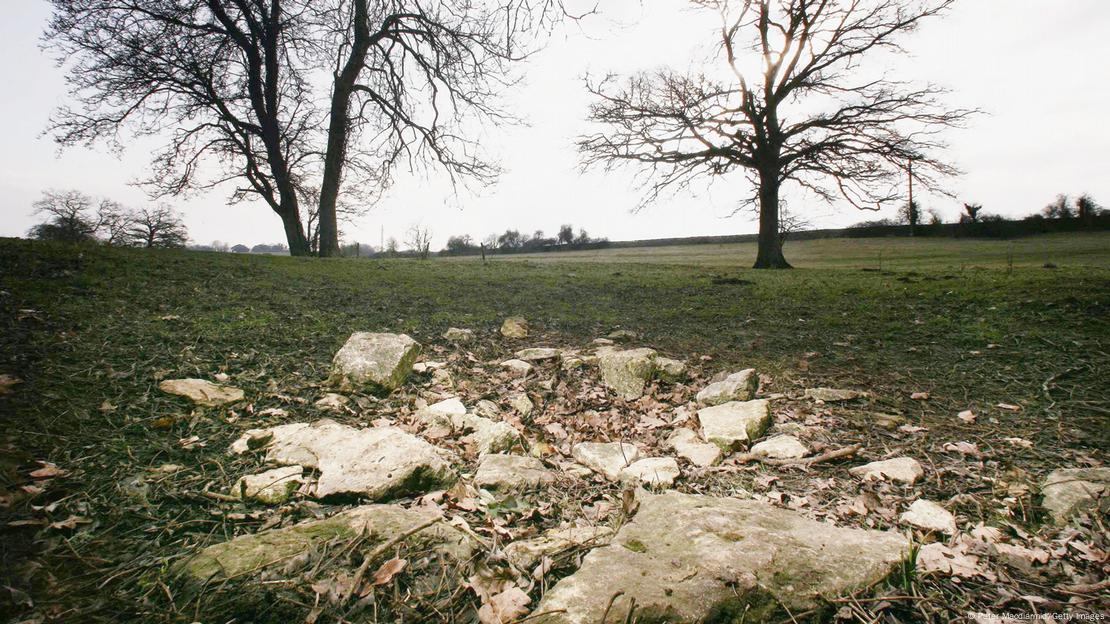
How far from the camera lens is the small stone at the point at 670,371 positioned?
12.0 ft

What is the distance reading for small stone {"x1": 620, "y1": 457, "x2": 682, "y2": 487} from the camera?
232 cm

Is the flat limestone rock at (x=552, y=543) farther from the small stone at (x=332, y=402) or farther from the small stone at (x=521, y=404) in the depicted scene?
the small stone at (x=332, y=402)

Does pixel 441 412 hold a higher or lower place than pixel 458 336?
lower

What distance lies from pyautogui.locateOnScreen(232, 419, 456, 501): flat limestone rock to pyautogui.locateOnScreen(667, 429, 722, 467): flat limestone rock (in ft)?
4.37

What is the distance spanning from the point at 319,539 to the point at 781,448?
92.4 inches

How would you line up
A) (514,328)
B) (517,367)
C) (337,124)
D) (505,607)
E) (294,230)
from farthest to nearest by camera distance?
(294,230) < (337,124) < (514,328) < (517,367) < (505,607)

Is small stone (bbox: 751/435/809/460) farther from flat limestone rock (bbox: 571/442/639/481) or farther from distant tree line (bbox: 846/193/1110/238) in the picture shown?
distant tree line (bbox: 846/193/1110/238)

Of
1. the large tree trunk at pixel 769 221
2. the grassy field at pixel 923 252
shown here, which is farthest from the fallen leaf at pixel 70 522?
the grassy field at pixel 923 252

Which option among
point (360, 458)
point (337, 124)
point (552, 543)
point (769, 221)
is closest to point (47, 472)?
point (360, 458)

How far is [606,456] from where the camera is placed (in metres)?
2.57

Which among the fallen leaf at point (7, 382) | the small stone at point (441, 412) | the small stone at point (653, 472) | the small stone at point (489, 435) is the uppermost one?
the fallen leaf at point (7, 382)

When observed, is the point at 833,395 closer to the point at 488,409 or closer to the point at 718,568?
the point at 718,568

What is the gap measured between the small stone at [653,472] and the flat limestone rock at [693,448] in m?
0.15

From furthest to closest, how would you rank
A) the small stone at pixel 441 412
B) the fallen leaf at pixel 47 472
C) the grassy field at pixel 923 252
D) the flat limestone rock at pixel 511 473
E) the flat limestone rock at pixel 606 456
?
1. the grassy field at pixel 923 252
2. the small stone at pixel 441 412
3. the flat limestone rock at pixel 606 456
4. the flat limestone rock at pixel 511 473
5. the fallen leaf at pixel 47 472
